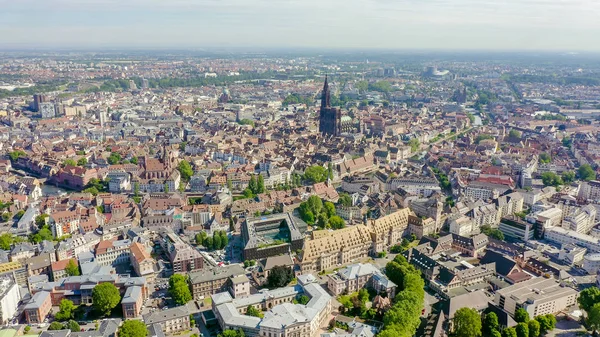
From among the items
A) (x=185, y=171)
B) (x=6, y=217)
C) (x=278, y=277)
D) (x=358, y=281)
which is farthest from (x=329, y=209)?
(x=6, y=217)

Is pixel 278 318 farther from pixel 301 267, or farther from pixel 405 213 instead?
pixel 405 213

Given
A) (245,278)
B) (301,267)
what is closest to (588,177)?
(301,267)

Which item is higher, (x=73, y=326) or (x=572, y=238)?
(x=572, y=238)

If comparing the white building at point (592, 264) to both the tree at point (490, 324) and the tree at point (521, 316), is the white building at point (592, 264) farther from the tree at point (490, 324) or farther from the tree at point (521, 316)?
the tree at point (490, 324)

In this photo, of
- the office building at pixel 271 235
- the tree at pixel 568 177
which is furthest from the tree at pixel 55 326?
the tree at pixel 568 177

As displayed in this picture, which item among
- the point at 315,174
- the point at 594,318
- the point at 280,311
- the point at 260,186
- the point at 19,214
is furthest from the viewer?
the point at 315,174

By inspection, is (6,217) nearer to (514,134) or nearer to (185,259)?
(185,259)

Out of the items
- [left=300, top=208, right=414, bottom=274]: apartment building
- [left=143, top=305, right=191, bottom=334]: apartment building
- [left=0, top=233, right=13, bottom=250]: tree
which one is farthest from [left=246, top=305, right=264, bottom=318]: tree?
[left=0, top=233, right=13, bottom=250]: tree
